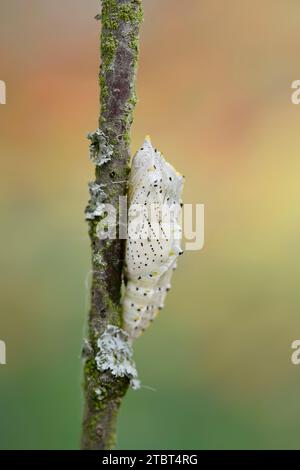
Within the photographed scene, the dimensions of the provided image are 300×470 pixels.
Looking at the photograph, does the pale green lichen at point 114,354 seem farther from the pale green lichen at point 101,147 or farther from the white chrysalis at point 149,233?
the pale green lichen at point 101,147

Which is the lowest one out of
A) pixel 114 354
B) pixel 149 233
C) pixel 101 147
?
pixel 114 354

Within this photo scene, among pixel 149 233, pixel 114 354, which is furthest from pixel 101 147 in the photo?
pixel 114 354

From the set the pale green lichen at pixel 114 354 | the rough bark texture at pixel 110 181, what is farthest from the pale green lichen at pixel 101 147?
the pale green lichen at pixel 114 354

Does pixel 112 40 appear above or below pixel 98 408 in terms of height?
above

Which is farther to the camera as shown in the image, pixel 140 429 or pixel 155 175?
pixel 140 429

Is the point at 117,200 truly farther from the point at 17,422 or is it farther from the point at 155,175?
the point at 17,422

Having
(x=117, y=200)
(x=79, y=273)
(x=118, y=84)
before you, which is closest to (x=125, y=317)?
(x=117, y=200)

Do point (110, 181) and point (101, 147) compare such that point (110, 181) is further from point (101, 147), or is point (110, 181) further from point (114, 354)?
point (114, 354)
